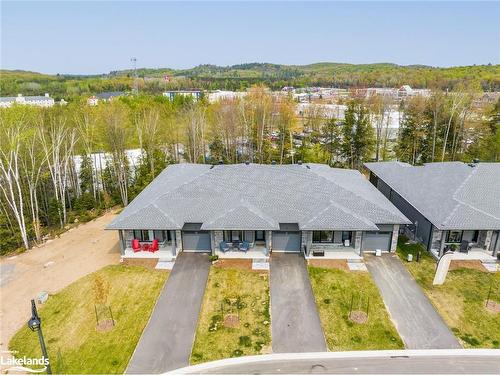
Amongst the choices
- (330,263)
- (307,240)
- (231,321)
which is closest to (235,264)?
(307,240)

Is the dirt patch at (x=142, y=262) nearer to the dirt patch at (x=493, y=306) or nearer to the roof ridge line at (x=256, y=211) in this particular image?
the roof ridge line at (x=256, y=211)

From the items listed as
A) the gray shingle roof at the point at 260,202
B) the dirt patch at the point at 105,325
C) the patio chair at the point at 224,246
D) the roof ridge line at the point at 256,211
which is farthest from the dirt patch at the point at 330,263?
the dirt patch at the point at 105,325

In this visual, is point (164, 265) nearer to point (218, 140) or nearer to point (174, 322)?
point (174, 322)

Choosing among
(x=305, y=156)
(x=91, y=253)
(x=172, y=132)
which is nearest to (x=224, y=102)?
(x=172, y=132)

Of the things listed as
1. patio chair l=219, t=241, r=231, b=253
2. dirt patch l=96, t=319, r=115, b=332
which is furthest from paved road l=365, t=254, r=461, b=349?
dirt patch l=96, t=319, r=115, b=332

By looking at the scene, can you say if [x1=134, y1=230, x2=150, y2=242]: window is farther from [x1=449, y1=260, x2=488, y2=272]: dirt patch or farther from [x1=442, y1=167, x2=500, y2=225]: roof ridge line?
[x1=449, y1=260, x2=488, y2=272]: dirt patch
